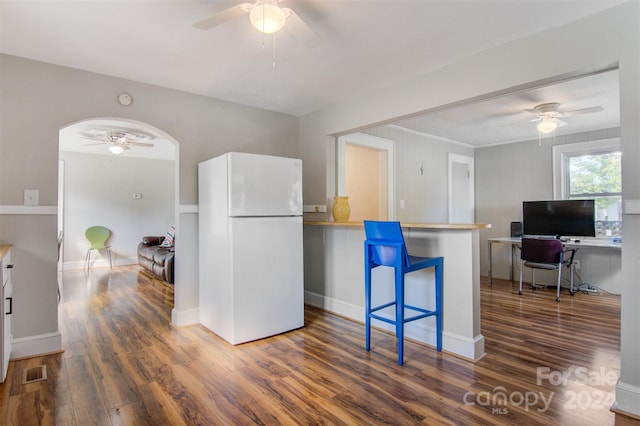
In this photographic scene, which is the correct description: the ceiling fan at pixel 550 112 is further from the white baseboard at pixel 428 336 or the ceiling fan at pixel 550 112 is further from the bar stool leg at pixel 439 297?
the white baseboard at pixel 428 336

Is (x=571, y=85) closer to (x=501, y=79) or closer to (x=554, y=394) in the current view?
(x=501, y=79)

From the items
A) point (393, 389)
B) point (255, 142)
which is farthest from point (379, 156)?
point (393, 389)

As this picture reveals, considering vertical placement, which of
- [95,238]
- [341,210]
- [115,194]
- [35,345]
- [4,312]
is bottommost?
[35,345]

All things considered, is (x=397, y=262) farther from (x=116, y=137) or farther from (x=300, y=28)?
(x=116, y=137)

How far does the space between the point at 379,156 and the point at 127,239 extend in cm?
572

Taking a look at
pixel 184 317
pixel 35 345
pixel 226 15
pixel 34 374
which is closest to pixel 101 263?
pixel 184 317

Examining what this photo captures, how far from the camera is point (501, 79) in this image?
7.89 feet

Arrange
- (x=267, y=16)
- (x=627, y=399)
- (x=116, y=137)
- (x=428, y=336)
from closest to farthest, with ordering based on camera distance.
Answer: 1. (x=267, y=16)
2. (x=627, y=399)
3. (x=428, y=336)
4. (x=116, y=137)

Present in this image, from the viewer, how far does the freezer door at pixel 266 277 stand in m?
2.82

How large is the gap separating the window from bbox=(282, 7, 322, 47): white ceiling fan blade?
190 inches

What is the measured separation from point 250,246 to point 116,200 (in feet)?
18.4

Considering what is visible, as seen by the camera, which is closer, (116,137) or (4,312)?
(4,312)

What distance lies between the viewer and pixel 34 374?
2.28m

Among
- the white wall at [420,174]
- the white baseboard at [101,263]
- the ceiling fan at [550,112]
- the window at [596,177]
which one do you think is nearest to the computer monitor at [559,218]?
the window at [596,177]
